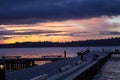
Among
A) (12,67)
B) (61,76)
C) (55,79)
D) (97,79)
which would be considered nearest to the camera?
(55,79)

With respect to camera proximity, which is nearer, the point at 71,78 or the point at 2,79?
the point at 2,79

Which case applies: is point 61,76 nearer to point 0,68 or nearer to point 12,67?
point 0,68

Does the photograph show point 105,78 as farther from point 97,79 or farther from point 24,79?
point 24,79

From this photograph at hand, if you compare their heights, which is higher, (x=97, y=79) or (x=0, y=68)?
(x=0, y=68)

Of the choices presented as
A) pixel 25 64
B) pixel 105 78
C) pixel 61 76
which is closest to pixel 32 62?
pixel 25 64

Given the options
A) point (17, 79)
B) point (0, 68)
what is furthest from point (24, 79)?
point (0, 68)

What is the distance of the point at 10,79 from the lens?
17438 mm

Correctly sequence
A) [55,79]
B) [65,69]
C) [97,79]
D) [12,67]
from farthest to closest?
[12,67] → [97,79] → [65,69] → [55,79]

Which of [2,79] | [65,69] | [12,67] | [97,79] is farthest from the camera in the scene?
[12,67]

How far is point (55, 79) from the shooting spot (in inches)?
672

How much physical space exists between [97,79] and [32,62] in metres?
20.6

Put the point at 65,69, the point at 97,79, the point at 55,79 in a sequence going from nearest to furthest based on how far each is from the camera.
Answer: the point at 55,79 → the point at 65,69 → the point at 97,79

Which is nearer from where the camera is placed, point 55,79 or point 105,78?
point 55,79

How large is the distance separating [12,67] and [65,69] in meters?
27.9
